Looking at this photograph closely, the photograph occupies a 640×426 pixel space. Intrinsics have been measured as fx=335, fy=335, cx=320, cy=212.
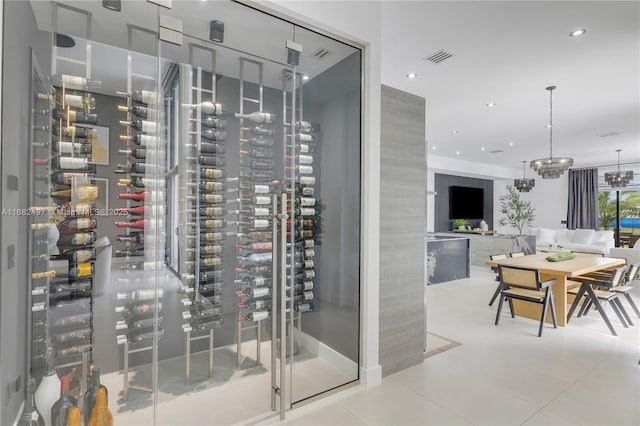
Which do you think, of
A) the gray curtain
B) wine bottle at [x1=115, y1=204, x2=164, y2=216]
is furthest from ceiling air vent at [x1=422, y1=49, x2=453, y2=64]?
the gray curtain

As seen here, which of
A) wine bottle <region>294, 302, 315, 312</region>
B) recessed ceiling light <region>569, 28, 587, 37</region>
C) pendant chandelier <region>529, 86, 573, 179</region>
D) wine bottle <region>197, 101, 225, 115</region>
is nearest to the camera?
wine bottle <region>197, 101, 225, 115</region>

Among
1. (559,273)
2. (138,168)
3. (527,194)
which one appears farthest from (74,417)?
(527,194)

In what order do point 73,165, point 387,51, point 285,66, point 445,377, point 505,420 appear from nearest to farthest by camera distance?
1. point 73,165
2. point 505,420
3. point 285,66
4. point 445,377
5. point 387,51

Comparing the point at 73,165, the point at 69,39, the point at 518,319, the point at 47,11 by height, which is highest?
the point at 47,11

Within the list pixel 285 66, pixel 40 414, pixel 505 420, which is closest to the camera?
pixel 40 414

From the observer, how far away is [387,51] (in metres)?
3.51

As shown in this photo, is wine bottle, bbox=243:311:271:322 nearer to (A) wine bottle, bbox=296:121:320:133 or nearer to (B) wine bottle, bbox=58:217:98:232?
(B) wine bottle, bbox=58:217:98:232

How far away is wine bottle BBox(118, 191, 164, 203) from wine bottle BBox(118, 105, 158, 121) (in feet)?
1.37

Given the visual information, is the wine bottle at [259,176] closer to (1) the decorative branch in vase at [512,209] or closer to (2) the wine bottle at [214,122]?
→ (2) the wine bottle at [214,122]

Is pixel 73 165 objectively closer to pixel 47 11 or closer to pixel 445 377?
pixel 47 11

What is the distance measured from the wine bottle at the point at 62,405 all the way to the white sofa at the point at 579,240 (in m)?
9.03

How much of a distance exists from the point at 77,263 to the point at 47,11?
121cm

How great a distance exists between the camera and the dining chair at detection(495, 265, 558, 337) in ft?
12.0

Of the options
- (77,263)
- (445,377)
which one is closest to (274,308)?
(77,263)
